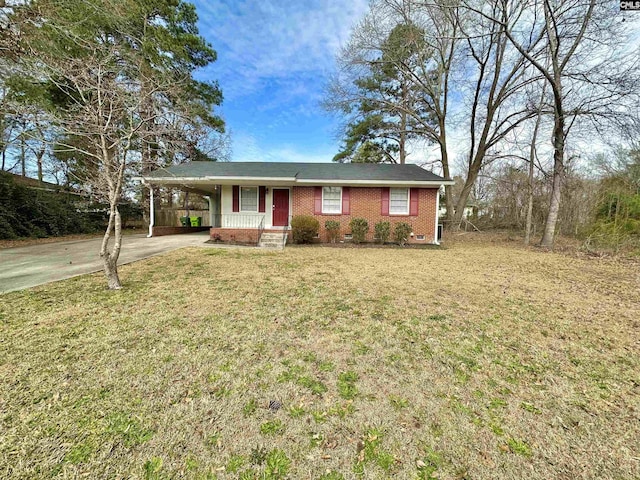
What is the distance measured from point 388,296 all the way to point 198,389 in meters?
3.16

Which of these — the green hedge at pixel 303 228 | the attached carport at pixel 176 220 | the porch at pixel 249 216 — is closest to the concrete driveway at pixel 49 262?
the porch at pixel 249 216

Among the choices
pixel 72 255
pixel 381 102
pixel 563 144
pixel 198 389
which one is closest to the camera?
pixel 198 389

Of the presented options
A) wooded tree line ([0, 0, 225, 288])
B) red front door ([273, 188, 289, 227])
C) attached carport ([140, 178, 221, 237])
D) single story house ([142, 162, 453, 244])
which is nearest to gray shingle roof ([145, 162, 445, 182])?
single story house ([142, 162, 453, 244])

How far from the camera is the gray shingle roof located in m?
10.9

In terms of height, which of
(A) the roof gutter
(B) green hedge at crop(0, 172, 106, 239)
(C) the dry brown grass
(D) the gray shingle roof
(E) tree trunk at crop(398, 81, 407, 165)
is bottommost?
(C) the dry brown grass

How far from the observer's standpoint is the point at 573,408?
6.34 feet

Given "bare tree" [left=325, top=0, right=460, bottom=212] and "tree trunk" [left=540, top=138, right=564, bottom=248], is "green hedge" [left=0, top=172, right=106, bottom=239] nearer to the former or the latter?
"bare tree" [left=325, top=0, right=460, bottom=212]

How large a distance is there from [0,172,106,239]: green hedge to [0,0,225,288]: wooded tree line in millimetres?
1895

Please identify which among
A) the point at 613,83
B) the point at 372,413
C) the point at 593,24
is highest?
the point at 593,24

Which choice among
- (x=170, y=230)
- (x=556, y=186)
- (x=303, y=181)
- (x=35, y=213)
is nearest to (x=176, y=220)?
(x=170, y=230)

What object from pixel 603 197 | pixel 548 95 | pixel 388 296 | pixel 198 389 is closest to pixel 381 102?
pixel 548 95

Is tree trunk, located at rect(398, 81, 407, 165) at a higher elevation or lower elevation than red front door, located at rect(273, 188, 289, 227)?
higher

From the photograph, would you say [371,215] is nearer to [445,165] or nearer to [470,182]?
[470,182]

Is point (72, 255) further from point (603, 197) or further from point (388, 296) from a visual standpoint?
point (603, 197)
